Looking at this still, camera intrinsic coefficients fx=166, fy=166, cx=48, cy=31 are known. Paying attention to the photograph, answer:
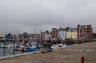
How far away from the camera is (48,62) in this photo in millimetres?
13578

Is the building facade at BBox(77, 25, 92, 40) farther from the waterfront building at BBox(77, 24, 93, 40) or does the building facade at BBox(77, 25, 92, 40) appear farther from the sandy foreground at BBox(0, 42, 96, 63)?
the sandy foreground at BBox(0, 42, 96, 63)

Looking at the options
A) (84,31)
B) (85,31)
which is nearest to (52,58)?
(85,31)

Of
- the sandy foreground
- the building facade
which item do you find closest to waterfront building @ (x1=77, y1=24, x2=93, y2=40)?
the building facade

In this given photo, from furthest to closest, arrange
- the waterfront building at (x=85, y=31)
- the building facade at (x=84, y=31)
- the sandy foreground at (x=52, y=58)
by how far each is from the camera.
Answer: the building facade at (x=84, y=31) < the waterfront building at (x=85, y=31) < the sandy foreground at (x=52, y=58)

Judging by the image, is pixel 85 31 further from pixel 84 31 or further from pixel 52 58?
pixel 52 58

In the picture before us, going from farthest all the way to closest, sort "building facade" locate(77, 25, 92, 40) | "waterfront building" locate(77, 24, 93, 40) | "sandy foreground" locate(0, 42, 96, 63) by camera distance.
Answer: "building facade" locate(77, 25, 92, 40) < "waterfront building" locate(77, 24, 93, 40) < "sandy foreground" locate(0, 42, 96, 63)

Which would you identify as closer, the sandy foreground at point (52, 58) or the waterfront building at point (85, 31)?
the sandy foreground at point (52, 58)

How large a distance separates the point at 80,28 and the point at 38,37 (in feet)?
132

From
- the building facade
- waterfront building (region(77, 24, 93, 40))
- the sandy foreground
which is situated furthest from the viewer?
the building facade

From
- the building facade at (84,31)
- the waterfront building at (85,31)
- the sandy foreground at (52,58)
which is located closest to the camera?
the sandy foreground at (52,58)

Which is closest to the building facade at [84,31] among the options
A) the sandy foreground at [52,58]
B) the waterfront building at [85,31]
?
the waterfront building at [85,31]

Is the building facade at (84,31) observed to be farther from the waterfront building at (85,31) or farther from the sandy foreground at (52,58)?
the sandy foreground at (52,58)

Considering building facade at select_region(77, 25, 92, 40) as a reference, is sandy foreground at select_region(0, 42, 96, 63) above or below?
below

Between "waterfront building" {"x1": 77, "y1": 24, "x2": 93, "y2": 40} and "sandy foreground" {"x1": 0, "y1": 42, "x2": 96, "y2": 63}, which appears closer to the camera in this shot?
"sandy foreground" {"x1": 0, "y1": 42, "x2": 96, "y2": 63}
